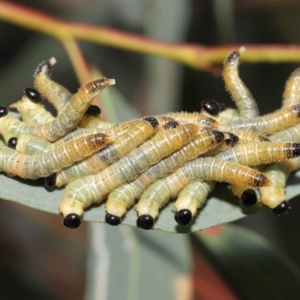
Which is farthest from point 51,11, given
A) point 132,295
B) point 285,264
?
point 285,264

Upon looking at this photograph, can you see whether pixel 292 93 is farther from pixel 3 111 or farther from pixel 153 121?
pixel 3 111

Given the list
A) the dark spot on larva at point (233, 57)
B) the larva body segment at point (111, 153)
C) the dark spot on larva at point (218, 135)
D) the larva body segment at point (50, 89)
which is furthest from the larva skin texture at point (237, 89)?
the larva body segment at point (50, 89)

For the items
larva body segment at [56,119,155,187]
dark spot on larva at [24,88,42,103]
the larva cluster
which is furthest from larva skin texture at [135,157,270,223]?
dark spot on larva at [24,88,42,103]

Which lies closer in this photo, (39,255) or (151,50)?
(151,50)

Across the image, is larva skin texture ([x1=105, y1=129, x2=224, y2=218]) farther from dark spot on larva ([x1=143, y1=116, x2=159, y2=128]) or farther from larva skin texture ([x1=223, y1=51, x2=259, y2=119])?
larva skin texture ([x1=223, y1=51, x2=259, y2=119])

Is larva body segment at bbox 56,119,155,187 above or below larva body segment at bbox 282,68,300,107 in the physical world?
below

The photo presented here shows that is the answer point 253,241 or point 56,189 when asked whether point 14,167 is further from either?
point 253,241

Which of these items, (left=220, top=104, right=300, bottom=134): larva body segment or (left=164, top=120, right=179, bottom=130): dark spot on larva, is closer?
(left=164, top=120, right=179, bottom=130): dark spot on larva

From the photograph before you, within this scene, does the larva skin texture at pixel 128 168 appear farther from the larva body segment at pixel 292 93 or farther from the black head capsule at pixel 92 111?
the larva body segment at pixel 292 93
